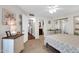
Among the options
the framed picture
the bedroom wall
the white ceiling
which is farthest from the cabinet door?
the bedroom wall

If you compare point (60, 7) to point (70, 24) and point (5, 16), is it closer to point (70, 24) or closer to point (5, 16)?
point (70, 24)

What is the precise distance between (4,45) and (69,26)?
369 centimetres

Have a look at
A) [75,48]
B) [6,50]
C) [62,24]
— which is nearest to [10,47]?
[6,50]

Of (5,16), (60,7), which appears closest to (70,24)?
(60,7)

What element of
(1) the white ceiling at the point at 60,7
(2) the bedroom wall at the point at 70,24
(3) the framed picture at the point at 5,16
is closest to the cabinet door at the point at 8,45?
(3) the framed picture at the point at 5,16

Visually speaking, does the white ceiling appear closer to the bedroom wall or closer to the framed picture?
the bedroom wall

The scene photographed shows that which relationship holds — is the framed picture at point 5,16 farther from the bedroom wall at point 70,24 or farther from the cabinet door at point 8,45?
the bedroom wall at point 70,24

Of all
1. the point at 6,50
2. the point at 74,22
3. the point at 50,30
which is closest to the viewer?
the point at 6,50

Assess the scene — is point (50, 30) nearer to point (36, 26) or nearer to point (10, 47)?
point (36, 26)

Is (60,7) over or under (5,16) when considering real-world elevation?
over

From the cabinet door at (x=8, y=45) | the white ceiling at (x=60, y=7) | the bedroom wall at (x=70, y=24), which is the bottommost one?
the cabinet door at (x=8, y=45)

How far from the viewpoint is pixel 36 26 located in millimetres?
8781

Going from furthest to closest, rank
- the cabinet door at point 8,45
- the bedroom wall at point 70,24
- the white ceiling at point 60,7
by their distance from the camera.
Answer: the bedroom wall at point 70,24 → the white ceiling at point 60,7 → the cabinet door at point 8,45
